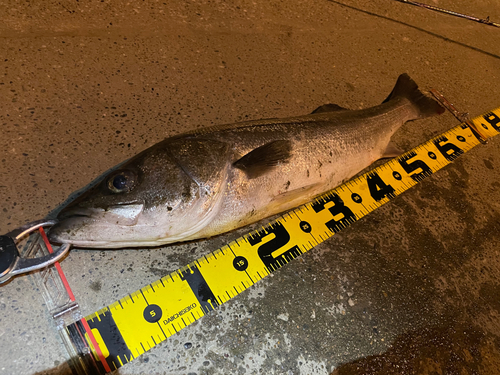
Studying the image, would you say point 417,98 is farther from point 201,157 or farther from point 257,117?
point 201,157

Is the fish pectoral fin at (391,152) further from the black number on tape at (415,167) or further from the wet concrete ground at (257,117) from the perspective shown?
the wet concrete ground at (257,117)

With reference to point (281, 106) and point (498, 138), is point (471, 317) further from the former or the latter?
point (281, 106)

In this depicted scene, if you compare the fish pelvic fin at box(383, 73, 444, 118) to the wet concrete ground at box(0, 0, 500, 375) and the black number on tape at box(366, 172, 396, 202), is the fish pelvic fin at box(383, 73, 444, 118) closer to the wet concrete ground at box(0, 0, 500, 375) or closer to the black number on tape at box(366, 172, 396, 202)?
the wet concrete ground at box(0, 0, 500, 375)

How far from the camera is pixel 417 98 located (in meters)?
2.83

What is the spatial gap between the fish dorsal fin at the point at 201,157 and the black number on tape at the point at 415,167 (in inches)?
70.5

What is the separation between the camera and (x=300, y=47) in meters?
3.29

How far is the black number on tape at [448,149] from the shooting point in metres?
2.82

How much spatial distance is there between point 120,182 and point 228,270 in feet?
2.91

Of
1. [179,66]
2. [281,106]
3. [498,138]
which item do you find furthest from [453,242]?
[179,66]

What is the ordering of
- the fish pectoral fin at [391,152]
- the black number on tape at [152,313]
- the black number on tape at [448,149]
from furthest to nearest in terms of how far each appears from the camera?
the black number on tape at [448,149] < the fish pectoral fin at [391,152] < the black number on tape at [152,313]

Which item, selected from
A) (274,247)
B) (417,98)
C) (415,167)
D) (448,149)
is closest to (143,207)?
(274,247)

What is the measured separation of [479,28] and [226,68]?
3.96 m

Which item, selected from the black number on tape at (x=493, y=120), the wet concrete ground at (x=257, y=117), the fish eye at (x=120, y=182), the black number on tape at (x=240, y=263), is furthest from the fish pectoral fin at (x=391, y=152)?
the fish eye at (x=120, y=182)

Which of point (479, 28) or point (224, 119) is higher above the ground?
point (479, 28)
